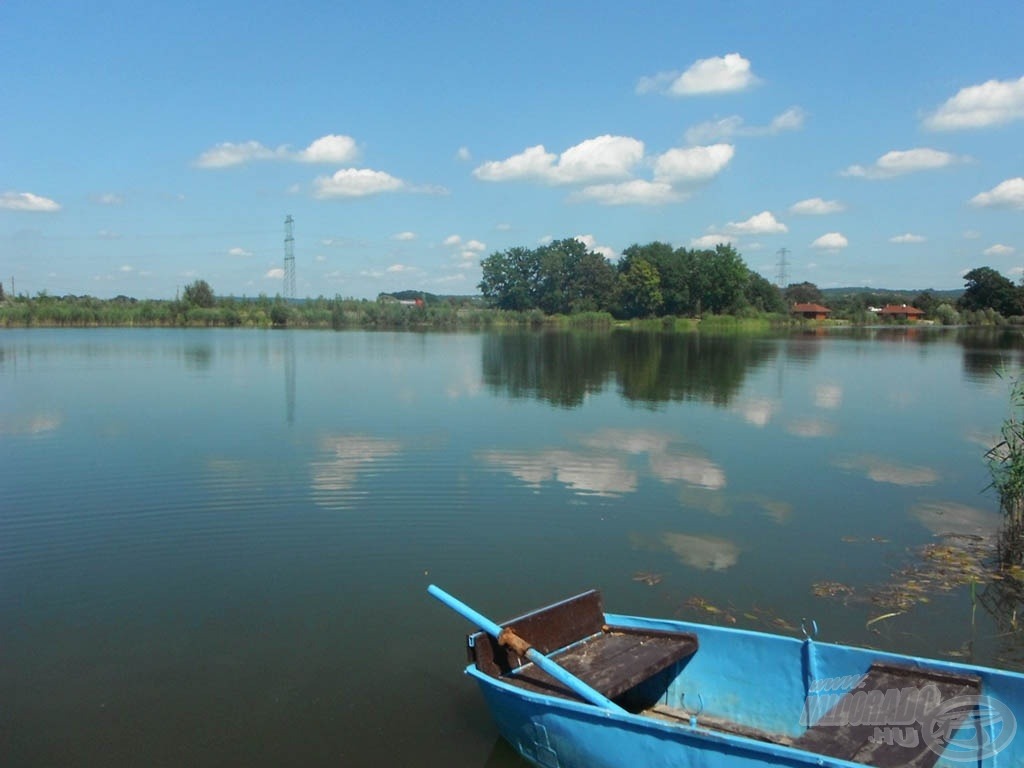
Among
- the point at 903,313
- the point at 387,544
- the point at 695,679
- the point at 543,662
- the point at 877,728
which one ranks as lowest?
the point at 387,544

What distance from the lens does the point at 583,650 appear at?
6277mm

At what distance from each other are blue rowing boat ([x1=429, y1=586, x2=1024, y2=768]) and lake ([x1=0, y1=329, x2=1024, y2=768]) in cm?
84

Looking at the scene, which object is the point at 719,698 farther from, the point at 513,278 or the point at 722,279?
the point at 513,278

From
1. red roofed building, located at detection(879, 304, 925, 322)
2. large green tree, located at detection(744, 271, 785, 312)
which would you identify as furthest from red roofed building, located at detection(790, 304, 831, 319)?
large green tree, located at detection(744, 271, 785, 312)

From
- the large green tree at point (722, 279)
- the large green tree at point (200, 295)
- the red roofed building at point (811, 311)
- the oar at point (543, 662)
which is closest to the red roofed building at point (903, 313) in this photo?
the red roofed building at point (811, 311)

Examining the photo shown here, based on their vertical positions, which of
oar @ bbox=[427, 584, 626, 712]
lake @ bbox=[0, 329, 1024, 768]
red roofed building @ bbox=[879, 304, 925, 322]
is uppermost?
red roofed building @ bbox=[879, 304, 925, 322]

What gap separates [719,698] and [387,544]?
5.44 m

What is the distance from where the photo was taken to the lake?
654 cm

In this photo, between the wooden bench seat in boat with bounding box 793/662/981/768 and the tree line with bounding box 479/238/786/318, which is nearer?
the wooden bench seat in boat with bounding box 793/662/981/768

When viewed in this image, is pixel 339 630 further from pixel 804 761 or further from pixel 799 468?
pixel 799 468

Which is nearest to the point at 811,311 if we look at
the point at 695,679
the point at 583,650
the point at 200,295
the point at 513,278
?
the point at 513,278

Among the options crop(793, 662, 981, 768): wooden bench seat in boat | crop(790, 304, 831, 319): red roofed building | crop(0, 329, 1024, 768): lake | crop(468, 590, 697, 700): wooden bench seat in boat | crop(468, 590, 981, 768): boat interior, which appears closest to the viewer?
crop(793, 662, 981, 768): wooden bench seat in boat

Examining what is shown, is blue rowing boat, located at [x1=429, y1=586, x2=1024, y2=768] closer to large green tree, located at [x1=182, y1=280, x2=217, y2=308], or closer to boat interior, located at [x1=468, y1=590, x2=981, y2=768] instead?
boat interior, located at [x1=468, y1=590, x2=981, y2=768]

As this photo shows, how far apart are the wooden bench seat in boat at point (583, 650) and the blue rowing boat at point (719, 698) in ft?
0.04
